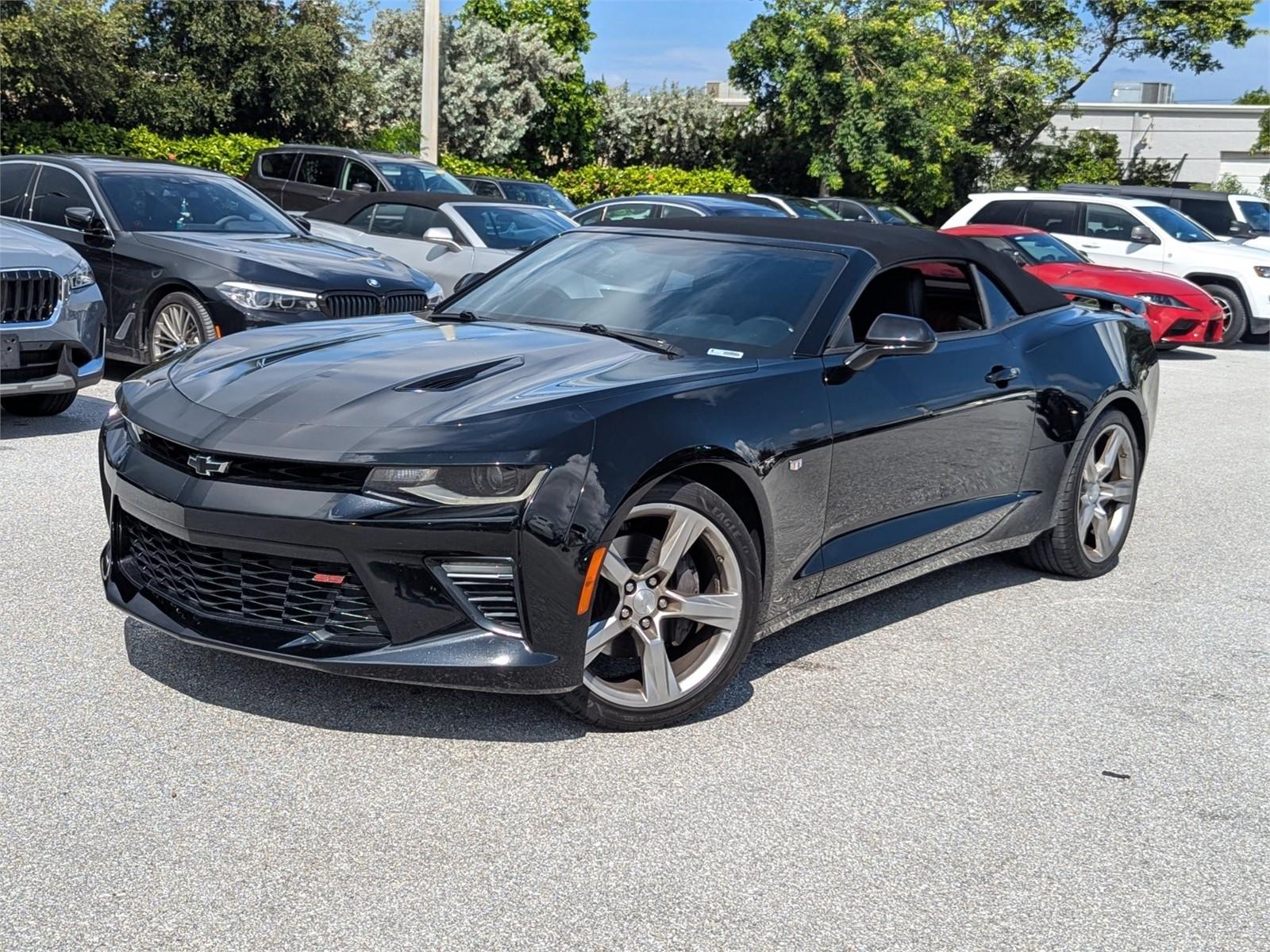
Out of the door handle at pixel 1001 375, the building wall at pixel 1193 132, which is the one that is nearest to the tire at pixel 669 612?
the door handle at pixel 1001 375

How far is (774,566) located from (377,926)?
1.84 m

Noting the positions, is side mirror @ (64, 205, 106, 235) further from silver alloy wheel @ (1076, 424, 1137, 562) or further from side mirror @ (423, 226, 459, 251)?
silver alloy wheel @ (1076, 424, 1137, 562)

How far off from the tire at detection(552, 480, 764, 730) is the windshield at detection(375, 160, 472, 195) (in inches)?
482

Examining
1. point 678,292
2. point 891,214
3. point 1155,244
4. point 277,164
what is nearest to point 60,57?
point 277,164

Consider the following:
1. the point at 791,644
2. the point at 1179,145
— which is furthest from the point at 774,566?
the point at 1179,145

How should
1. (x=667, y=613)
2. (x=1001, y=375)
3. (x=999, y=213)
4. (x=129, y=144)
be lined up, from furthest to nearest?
(x=129, y=144) → (x=999, y=213) → (x=1001, y=375) → (x=667, y=613)

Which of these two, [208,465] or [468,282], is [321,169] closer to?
[468,282]

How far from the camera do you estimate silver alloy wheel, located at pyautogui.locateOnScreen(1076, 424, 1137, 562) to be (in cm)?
610

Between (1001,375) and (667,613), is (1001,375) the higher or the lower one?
the higher one

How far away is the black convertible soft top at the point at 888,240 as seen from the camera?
525 centimetres

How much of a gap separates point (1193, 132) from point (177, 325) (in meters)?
55.5

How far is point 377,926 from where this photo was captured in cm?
293

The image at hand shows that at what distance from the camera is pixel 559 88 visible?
3359 cm

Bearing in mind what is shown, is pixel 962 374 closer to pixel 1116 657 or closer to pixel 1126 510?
pixel 1116 657
